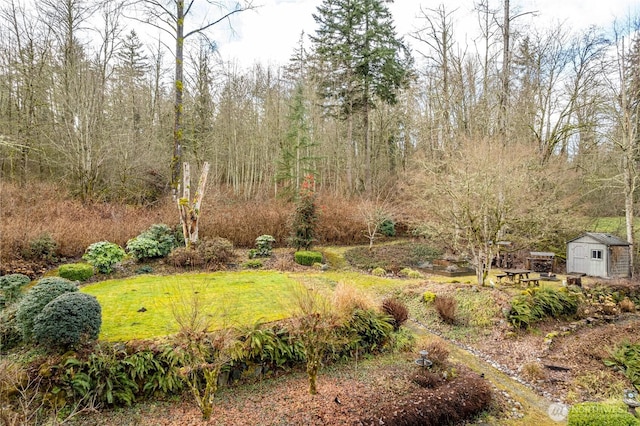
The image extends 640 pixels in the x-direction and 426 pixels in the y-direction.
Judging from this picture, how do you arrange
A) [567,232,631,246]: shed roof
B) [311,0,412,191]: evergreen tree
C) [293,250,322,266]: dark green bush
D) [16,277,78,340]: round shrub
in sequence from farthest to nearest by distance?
1. [311,0,412,191]: evergreen tree
2. [293,250,322,266]: dark green bush
3. [567,232,631,246]: shed roof
4. [16,277,78,340]: round shrub

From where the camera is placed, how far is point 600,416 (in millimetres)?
3838

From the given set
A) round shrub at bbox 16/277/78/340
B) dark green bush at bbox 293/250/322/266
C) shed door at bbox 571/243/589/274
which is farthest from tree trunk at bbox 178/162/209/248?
shed door at bbox 571/243/589/274

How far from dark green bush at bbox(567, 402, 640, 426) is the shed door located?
1035 centimetres

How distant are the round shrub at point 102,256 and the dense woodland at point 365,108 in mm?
3164

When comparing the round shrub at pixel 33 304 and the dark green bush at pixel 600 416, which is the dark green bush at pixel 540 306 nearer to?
the dark green bush at pixel 600 416

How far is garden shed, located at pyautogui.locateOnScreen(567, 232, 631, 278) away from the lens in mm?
11703

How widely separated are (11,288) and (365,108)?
1780 cm

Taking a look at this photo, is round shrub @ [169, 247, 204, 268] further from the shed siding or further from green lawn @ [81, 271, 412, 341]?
the shed siding

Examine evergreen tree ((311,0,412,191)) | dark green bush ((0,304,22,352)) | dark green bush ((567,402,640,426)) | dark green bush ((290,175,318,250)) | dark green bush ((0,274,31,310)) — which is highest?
evergreen tree ((311,0,412,191))

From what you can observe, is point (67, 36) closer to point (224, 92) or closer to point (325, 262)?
point (224, 92)

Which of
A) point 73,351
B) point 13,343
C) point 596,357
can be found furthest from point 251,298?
point 596,357

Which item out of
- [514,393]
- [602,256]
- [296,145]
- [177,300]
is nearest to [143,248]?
[177,300]

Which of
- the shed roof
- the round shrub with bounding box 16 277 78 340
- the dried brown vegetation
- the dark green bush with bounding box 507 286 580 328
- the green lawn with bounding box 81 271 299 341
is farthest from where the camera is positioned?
the shed roof

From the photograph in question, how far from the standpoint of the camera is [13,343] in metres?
5.29
